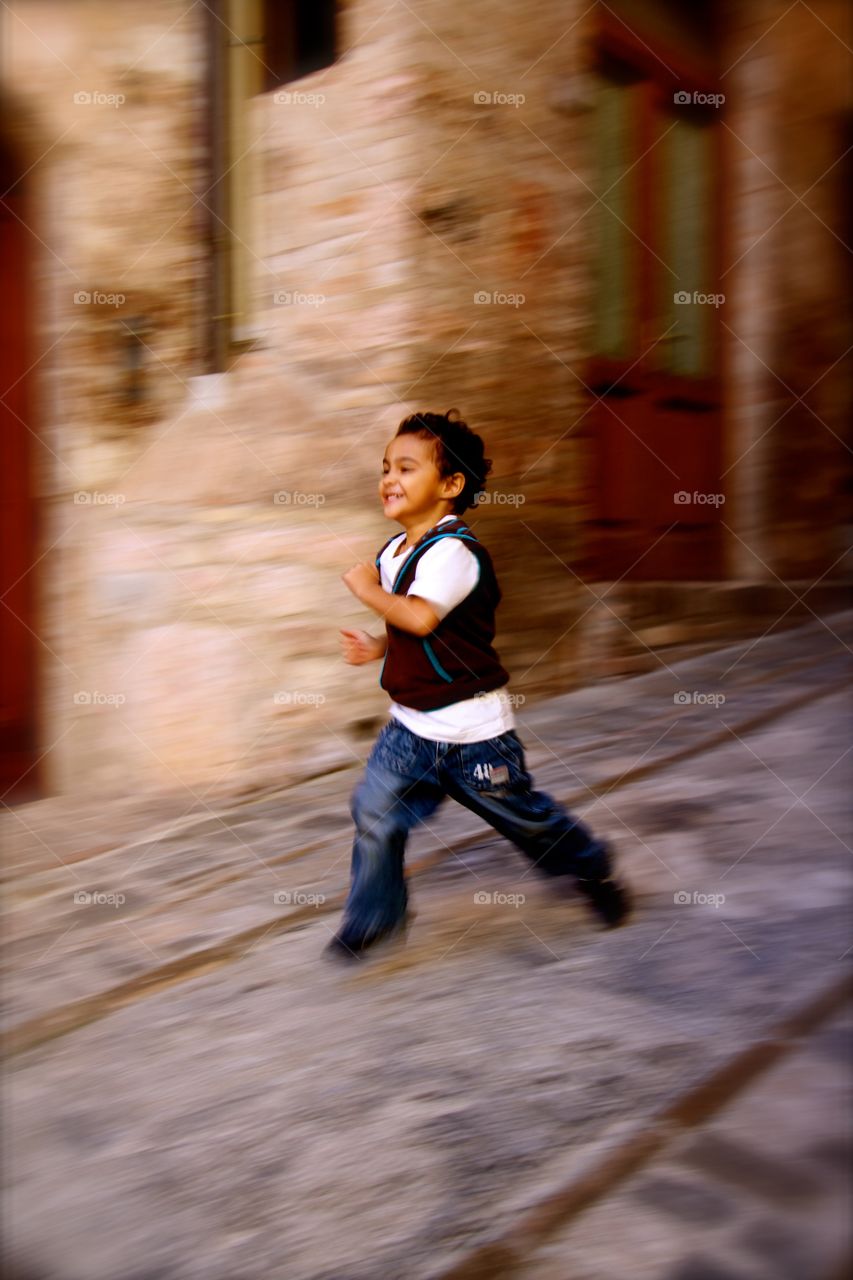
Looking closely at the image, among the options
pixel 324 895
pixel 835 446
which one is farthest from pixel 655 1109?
pixel 835 446

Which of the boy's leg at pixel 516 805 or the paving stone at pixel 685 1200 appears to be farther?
the boy's leg at pixel 516 805

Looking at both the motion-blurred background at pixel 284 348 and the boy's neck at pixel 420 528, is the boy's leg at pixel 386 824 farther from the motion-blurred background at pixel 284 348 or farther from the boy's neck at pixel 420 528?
the motion-blurred background at pixel 284 348

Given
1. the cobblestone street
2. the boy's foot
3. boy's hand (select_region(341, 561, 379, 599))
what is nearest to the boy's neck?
boy's hand (select_region(341, 561, 379, 599))

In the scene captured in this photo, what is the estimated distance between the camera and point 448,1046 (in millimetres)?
2293

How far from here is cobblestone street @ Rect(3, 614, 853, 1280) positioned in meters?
1.77

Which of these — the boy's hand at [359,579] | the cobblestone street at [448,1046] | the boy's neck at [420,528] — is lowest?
the cobblestone street at [448,1046]

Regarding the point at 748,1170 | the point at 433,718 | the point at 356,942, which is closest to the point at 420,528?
the point at 433,718

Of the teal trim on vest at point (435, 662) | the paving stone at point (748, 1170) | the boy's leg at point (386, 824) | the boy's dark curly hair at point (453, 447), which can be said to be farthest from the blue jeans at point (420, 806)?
the paving stone at point (748, 1170)

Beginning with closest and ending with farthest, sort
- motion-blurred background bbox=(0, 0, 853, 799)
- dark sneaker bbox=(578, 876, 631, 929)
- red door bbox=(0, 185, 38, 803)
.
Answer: dark sneaker bbox=(578, 876, 631, 929), motion-blurred background bbox=(0, 0, 853, 799), red door bbox=(0, 185, 38, 803)

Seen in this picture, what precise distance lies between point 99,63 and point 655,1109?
3994mm

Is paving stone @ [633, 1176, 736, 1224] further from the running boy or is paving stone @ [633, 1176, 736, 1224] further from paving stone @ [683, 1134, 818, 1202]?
the running boy

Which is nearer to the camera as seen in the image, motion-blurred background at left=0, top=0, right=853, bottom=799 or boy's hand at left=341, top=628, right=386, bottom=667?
boy's hand at left=341, top=628, right=386, bottom=667

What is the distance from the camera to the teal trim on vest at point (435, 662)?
2.50 m

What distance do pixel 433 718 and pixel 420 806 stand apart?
0.19m
